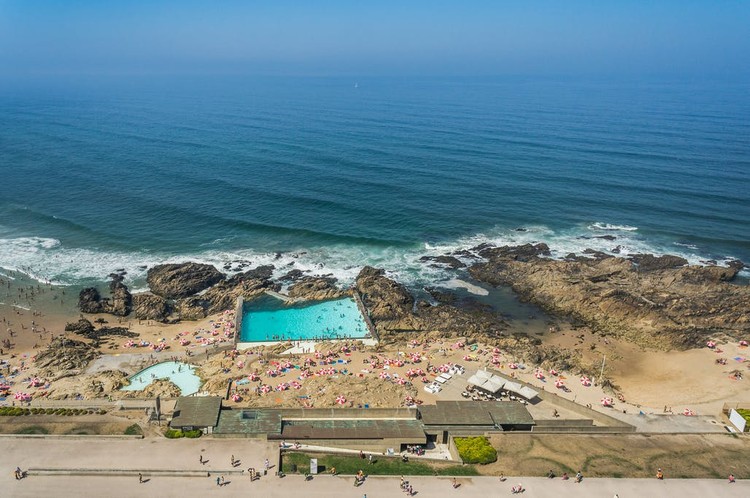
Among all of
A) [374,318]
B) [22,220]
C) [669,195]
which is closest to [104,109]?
[22,220]

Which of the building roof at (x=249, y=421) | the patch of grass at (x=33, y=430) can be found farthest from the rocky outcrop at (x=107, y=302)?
the building roof at (x=249, y=421)

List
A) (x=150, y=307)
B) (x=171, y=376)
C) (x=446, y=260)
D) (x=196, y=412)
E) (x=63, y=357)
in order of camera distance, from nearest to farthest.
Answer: (x=196, y=412)
(x=171, y=376)
(x=63, y=357)
(x=150, y=307)
(x=446, y=260)

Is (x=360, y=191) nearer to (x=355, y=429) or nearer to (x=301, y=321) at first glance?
(x=301, y=321)

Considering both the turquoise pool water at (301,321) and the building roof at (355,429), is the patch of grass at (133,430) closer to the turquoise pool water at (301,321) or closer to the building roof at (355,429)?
the building roof at (355,429)

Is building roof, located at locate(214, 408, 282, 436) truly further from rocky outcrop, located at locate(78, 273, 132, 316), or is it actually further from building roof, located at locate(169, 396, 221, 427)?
rocky outcrop, located at locate(78, 273, 132, 316)

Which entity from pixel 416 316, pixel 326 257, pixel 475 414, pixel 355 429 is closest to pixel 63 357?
pixel 355 429

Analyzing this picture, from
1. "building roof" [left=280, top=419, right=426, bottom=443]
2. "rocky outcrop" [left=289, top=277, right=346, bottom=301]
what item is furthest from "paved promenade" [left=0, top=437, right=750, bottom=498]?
"rocky outcrop" [left=289, top=277, right=346, bottom=301]
